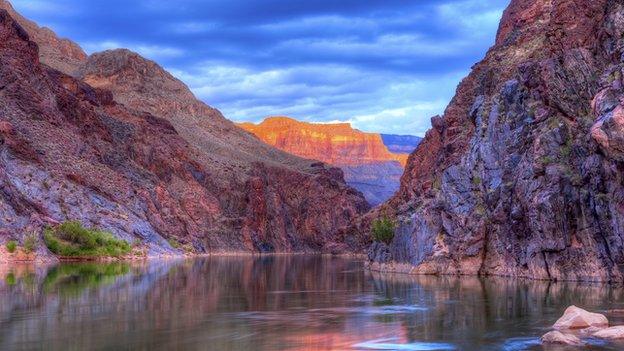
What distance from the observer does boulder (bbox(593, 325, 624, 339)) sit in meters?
30.2

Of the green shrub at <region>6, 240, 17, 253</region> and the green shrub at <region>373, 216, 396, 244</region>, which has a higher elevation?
the green shrub at <region>373, 216, 396, 244</region>

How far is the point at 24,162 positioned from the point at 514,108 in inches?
3016

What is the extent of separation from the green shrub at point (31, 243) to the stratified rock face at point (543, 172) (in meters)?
46.1

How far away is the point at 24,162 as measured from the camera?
124 meters

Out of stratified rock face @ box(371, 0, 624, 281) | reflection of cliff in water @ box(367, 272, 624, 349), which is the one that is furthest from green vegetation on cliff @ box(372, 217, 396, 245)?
reflection of cliff in water @ box(367, 272, 624, 349)

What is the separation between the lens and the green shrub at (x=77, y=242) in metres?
112

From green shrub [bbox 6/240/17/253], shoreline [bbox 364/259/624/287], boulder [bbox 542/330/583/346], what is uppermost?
green shrub [bbox 6/240/17/253]

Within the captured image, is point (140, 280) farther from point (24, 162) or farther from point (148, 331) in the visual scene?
point (24, 162)

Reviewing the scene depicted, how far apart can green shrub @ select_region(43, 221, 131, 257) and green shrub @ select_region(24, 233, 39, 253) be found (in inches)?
221

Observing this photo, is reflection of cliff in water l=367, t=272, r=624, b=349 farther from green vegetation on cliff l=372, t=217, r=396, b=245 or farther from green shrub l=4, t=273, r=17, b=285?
green shrub l=4, t=273, r=17, b=285

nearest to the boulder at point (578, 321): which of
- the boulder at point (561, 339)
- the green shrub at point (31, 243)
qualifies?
the boulder at point (561, 339)

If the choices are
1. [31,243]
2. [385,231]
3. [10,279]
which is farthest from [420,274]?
[31,243]

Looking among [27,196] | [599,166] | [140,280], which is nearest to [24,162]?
[27,196]

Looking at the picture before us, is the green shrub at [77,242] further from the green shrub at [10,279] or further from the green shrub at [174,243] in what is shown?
the green shrub at [10,279]
